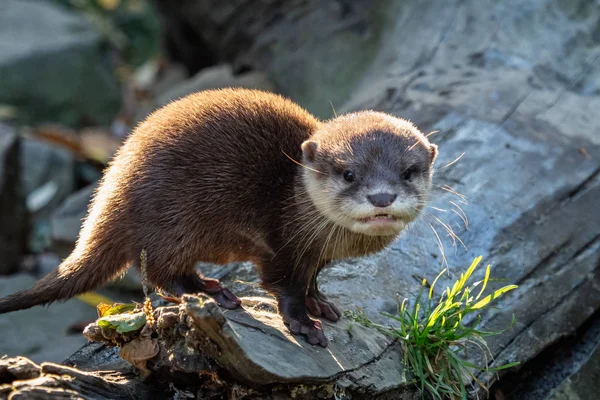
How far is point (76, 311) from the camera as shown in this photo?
441 centimetres

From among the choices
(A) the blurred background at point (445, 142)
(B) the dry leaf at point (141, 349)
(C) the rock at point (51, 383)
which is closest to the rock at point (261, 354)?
(B) the dry leaf at point (141, 349)

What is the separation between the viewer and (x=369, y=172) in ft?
7.73

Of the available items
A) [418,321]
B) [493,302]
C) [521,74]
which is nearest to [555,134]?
[521,74]

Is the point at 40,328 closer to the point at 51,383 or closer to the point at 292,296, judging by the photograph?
the point at 292,296

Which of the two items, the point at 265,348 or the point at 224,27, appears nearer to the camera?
the point at 265,348

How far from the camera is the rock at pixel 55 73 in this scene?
7.47 meters

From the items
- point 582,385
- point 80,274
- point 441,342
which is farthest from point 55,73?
point 582,385

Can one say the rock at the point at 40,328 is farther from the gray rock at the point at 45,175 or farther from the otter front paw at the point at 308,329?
the otter front paw at the point at 308,329

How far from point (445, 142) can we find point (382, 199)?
1.27 meters

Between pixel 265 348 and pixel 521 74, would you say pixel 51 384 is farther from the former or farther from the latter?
pixel 521 74

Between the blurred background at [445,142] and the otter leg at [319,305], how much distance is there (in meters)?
0.12

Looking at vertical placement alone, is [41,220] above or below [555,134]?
below

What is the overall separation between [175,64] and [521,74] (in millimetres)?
5007

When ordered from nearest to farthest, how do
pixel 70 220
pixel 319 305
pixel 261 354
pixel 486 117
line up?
pixel 261 354 → pixel 319 305 → pixel 486 117 → pixel 70 220
